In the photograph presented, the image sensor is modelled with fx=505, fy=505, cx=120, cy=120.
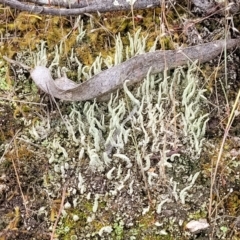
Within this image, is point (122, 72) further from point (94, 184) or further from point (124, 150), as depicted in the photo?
point (94, 184)

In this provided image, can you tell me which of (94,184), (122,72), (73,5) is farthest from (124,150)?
(73,5)

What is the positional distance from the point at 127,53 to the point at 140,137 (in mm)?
538

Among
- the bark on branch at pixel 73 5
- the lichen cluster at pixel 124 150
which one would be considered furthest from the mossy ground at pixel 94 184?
the bark on branch at pixel 73 5

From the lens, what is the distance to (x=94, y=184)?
273 centimetres

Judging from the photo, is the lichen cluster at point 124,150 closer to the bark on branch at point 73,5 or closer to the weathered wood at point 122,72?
the weathered wood at point 122,72

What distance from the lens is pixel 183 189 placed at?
2674mm

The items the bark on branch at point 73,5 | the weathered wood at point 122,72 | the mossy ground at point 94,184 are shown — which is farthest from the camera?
the bark on branch at point 73,5

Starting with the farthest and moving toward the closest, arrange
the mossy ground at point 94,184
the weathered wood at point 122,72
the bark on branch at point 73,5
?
the bark on branch at point 73,5, the weathered wood at point 122,72, the mossy ground at point 94,184

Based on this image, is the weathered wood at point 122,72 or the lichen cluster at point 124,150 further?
the weathered wood at point 122,72

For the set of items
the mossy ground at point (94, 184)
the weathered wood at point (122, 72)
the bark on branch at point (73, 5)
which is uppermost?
the bark on branch at point (73, 5)

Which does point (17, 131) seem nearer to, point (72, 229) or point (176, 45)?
point (72, 229)

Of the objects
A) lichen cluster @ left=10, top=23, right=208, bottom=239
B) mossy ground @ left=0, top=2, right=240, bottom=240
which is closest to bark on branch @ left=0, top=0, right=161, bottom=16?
mossy ground @ left=0, top=2, right=240, bottom=240

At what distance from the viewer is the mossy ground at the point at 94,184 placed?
2.65m

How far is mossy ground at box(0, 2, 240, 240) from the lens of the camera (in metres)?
2.65
